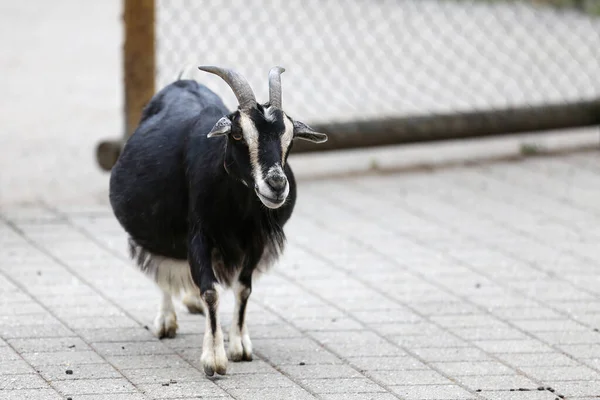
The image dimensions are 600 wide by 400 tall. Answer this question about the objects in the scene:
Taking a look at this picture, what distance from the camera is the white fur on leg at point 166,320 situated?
19.4 feet

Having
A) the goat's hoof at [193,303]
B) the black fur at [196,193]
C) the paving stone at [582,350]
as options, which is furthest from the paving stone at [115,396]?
the paving stone at [582,350]

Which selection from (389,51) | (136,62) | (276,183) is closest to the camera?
(276,183)

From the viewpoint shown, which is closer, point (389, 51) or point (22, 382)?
point (22, 382)

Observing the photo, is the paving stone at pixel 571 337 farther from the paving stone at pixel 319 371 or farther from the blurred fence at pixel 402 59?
the blurred fence at pixel 402 59

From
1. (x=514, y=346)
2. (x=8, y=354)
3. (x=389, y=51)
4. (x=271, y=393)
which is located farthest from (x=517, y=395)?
(x=389, y=51)

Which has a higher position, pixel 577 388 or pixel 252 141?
pixel 252 141

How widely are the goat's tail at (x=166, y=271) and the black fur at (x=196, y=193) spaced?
47 mm

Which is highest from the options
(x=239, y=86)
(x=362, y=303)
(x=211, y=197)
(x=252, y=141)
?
(x=239, y=86)

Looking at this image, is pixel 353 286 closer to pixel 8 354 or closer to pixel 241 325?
pixel 241 325

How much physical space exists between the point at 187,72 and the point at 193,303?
118 cm

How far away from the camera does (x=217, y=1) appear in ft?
48.4

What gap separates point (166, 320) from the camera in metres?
5.92

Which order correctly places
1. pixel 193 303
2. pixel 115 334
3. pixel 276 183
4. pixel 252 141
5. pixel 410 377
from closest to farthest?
pixel 276 183, pixel 252 141, pixel 410 377, pixel 115 334, pixel 193 303

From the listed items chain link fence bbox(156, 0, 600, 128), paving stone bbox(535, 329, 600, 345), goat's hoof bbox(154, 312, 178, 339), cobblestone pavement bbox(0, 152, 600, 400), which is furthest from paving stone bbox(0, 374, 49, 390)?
chain link fence bbox(156, 0, 600, 128)
